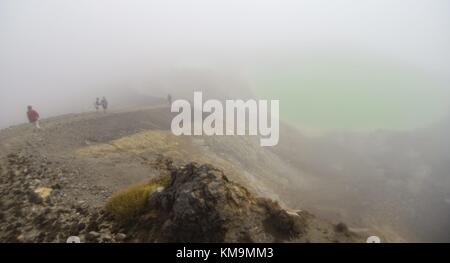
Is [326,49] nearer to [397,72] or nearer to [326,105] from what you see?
[397,72]

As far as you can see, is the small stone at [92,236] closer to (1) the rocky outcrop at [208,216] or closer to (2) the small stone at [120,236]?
(2) the small stone at [120,236]

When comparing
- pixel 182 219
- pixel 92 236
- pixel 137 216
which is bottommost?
pixel 92 236

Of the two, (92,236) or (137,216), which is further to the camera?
(137,216)

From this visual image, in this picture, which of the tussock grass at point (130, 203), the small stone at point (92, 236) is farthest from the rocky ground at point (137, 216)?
the tussock grass at point (130, 203)

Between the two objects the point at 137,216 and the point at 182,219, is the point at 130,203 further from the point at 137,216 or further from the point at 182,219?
the point at 182,219

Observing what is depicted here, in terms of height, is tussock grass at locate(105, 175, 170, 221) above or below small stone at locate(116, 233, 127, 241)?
above

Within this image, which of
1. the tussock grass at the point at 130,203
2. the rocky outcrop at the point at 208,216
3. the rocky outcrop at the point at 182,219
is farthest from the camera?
the tussock grass at the point at 130,203

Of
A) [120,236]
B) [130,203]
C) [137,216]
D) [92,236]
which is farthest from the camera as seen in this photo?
[130,203]

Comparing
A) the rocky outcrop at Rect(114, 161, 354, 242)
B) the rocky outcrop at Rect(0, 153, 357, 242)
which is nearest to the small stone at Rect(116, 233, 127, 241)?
the rocky outcrop at Rect(0, 153, 357, 242)

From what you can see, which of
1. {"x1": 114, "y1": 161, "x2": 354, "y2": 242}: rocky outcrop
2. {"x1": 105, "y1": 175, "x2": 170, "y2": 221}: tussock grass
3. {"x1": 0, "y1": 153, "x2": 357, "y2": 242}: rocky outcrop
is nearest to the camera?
{"x1": 114, "y1": 161, "x2": 354, "y2": 242}: rocky outcrop

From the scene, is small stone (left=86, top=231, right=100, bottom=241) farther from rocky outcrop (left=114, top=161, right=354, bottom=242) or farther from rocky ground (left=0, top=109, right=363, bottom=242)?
rocky outcrop (left=114, top=161, right=354, bottom=242)

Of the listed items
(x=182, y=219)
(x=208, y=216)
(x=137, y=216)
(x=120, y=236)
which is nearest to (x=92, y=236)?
(x=120, y=236)

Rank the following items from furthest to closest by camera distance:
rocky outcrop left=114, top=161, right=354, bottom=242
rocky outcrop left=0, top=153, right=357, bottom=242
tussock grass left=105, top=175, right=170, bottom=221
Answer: tussock grass left=105, top=175, right=170, bottom=221, rocky outcrop left=0, top=153, right=357, bottom=242, rocky outcrop left=114, top=161, right=354, bottom=242
